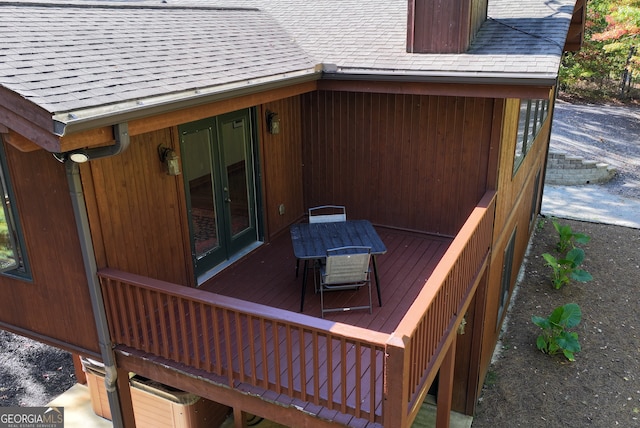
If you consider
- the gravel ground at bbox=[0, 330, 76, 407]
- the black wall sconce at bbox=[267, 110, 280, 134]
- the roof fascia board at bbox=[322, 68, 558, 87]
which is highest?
the roof fascia board at bbox=[322, 68, 558, 87]

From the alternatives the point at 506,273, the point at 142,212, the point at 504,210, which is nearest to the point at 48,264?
the point at 142,212

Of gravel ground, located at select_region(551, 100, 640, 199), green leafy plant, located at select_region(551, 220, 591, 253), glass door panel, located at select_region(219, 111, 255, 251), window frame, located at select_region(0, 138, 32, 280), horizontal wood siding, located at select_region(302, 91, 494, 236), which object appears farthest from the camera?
gravel ground, located at select_region(551, 100, 640, 199)

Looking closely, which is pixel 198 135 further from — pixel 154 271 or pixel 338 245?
pixel 338 245

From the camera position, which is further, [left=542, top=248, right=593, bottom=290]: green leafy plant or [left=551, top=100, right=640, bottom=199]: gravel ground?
[left=551, top=100, right=640, bottom=199]: gravel ground

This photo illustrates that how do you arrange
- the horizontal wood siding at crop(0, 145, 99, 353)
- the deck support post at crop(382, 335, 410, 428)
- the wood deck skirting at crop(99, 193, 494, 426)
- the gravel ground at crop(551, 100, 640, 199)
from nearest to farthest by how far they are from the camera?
1. the deck support post at crop(382, 335, 410, 428)
2. the wood deck skirting at crop(99, 193, 494, 426)
3. the horizontal wood siding at crop(0, 145, 99, 353)
4. the gravel ground at crop(551, 100, 640, 199)

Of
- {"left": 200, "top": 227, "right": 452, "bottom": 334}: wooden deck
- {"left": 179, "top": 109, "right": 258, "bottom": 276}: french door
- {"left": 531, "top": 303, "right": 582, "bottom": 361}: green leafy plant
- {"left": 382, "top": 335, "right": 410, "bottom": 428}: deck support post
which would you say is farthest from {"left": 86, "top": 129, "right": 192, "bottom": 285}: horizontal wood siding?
{"left": 531, "top": 303, "right": 582, "bottom": 361}: green leafy plant

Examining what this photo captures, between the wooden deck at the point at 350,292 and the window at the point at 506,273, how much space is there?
2.09 meters

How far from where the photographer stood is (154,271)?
525cm

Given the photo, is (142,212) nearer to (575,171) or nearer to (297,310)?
(297,310)

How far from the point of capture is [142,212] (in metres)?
5.01

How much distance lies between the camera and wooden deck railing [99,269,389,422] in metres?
3.85

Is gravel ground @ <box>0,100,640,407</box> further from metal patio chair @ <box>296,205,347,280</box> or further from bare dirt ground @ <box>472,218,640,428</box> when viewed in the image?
bare dirt ground @ <box>472,218,640,428</box>

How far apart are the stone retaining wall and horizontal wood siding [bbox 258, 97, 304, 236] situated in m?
12.7

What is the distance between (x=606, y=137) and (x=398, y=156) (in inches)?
690
